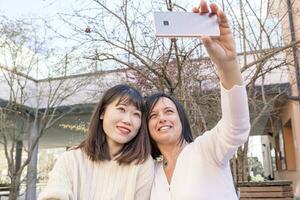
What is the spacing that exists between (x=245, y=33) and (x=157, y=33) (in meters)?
3.05

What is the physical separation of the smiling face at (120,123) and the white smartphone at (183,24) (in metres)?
0.48

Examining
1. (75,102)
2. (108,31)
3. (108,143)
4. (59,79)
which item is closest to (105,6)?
(108,31)

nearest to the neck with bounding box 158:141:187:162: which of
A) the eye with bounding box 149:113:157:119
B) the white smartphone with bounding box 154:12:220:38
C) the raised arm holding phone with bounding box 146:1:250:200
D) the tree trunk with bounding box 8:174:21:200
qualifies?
the raised arm holding phone with bounding box 146:1:250:200

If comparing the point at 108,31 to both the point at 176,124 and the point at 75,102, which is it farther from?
the point at 75,102

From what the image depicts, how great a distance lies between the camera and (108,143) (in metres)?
1.43

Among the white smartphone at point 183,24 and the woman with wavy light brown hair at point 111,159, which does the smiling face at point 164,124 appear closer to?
the woman with wavy light brown hair at point 111,159

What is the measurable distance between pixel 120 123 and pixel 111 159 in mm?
147

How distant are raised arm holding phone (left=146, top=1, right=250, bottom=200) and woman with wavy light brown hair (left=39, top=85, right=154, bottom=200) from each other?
0.06 meters

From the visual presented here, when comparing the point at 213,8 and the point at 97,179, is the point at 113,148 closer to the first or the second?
the point at 97,179

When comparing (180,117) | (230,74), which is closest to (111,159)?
(180,117)

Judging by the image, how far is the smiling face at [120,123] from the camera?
4.49ft

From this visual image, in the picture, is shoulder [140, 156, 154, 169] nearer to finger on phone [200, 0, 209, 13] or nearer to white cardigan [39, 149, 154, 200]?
white cardigan [39, 149, 154, 200]

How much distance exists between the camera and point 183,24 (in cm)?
99

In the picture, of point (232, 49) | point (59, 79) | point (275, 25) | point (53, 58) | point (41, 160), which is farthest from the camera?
point (41, 160)
